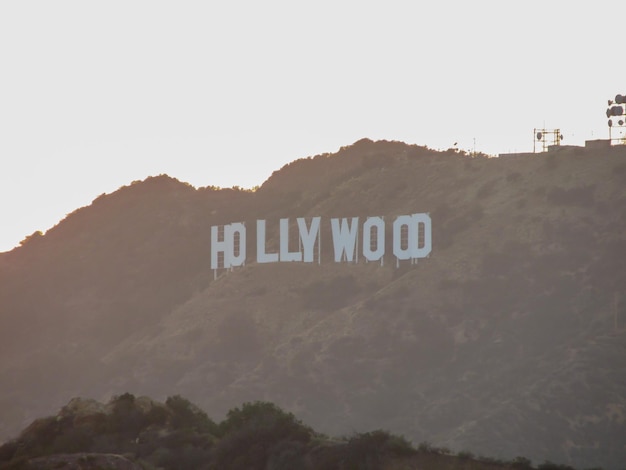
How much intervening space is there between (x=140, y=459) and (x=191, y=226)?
314 feet

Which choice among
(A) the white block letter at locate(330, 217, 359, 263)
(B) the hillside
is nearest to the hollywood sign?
(A) the white block letter at locate(330, 217, 359, 263)

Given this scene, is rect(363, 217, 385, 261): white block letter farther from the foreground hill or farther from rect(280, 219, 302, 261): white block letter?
rect(280, 219, 302, 261): white block letter

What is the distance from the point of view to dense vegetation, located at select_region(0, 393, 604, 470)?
193 feet

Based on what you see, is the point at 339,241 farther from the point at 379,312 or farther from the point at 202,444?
the point at 202,444

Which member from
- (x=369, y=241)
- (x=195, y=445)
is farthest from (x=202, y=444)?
(x=369, y=241)

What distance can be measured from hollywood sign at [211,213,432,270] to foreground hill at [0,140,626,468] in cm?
193

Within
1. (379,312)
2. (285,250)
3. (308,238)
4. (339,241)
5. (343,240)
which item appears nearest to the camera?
(379,312)

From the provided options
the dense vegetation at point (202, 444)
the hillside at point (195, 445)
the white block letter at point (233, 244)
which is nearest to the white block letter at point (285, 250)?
the white block letter at point (233, 244)

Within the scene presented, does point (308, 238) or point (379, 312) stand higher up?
point (308, 238)

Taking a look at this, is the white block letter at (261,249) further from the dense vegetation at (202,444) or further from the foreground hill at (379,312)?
the dense vegetation at (202,444)

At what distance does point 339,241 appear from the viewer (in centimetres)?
13162

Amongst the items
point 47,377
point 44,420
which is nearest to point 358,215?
point 47,377

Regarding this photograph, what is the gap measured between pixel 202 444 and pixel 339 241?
220 ft

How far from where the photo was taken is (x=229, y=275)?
142375mm
